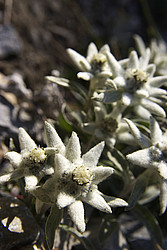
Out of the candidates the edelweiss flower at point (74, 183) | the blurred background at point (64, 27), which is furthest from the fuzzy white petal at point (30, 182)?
the blurred background at point (64, 27)

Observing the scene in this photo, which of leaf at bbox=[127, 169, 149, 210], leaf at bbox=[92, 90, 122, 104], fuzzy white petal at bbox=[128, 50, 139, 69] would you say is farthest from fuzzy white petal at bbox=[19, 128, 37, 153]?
fuzzy white petal at bbox=[128, 50, 139, 69]

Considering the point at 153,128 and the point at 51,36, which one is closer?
the point at 153,128

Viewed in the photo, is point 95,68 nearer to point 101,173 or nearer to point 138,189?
point 101,173

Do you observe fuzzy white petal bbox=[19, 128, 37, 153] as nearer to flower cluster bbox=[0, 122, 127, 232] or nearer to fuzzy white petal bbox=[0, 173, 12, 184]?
flower cluster bbox=[0, 122, 127, 232]

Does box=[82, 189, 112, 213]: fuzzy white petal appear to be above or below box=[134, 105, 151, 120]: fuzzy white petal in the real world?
below

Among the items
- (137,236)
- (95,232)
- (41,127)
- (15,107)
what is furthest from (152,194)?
(15,107)

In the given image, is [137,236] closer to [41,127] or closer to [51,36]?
[41,127]
